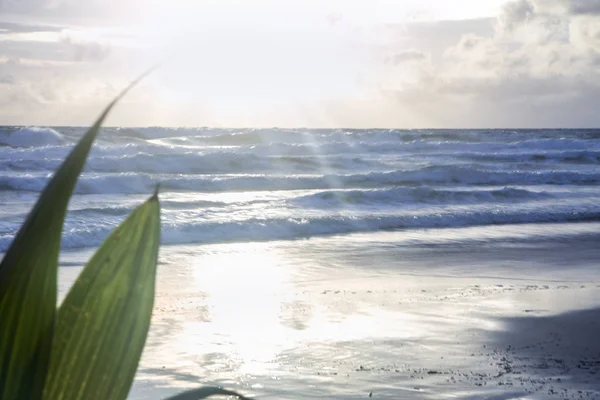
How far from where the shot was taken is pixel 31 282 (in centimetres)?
20

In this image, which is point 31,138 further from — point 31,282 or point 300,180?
point 31,282

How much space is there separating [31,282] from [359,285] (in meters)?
6.69

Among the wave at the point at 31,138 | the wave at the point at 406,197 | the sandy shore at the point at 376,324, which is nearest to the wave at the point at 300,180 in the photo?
the wave at the point at 406,197

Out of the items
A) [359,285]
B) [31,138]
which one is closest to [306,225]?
[359,285]

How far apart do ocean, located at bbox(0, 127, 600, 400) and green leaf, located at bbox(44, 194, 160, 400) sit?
18 mm

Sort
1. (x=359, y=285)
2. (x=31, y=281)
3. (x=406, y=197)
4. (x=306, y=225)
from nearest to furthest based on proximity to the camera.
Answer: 1. (x=31, y=281)
2. (x=359, y=285)
3. (x=306, y=225)
4. (x=406, y=197)

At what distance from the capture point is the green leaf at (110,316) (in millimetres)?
219

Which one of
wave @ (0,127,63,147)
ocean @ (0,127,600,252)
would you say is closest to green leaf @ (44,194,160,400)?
ocean @ (0,127,600,252)

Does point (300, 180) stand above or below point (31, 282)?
below

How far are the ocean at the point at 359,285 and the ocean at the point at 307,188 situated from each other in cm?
6

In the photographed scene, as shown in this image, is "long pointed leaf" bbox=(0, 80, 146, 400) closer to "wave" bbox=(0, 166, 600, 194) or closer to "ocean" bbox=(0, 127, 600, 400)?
"ocean" bbox=(0, 127, 600, 400)

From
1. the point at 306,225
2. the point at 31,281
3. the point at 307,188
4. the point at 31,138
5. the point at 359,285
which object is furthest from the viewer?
the point at 31,138

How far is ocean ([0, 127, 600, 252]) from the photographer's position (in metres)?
10.7

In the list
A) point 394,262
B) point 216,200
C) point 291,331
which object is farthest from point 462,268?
point 216,200
